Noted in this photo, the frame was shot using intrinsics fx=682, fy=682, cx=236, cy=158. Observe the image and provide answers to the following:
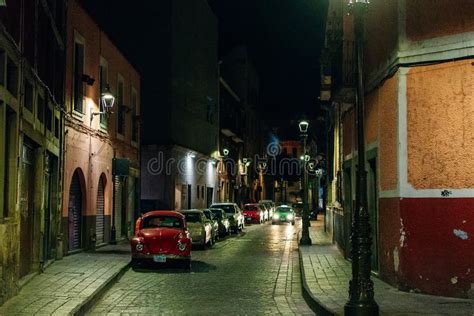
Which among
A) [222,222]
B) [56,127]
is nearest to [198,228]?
[222,222]

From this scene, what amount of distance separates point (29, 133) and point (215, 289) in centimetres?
518

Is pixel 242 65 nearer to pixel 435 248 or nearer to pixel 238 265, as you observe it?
pixel 238 265

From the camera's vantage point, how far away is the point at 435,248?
41.9ft

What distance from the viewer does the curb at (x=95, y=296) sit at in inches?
442

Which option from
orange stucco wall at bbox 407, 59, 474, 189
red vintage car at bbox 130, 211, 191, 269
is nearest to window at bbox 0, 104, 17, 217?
red vintage car at bbox 130, 211, 191, 269

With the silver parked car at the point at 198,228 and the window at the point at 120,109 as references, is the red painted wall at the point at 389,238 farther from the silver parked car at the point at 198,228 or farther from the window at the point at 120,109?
the window at the point at 120,109

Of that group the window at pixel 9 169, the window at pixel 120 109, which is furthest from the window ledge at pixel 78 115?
the window at pixel 9 169

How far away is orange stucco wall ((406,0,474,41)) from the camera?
42.0 feet

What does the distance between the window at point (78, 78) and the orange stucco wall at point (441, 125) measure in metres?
12.4

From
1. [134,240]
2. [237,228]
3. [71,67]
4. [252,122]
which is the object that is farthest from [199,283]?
[252,122]

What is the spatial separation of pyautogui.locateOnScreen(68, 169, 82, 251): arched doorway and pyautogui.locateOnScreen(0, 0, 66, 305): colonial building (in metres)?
2.32

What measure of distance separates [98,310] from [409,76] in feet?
24.2

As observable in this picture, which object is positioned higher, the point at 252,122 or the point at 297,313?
the point at 252,122

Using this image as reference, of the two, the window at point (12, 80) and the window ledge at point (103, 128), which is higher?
the window ledge at point (103, 128)
